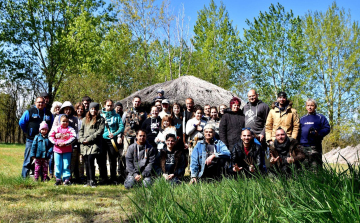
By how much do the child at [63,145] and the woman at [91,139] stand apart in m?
0.25

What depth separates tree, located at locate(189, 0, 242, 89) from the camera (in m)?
30.2

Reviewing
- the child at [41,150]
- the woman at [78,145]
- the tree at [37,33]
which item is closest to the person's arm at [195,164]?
the woman at [78,145]

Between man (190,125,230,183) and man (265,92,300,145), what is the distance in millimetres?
911

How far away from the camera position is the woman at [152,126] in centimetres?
714

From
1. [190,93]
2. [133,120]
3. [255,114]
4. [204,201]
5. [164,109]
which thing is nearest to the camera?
[204,201]

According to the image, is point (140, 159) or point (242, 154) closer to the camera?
point (242, 154)

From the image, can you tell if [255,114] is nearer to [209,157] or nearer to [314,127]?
[314,127]

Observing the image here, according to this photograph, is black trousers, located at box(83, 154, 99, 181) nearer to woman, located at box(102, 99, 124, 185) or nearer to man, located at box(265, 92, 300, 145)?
woman, located at box(102, 99, 124, 185)

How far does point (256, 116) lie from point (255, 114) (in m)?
0.04

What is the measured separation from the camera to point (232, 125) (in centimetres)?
648

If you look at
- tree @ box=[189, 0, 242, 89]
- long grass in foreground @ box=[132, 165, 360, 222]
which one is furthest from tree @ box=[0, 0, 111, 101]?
long grass in foreground @ box=[132, 165, 360, 222]

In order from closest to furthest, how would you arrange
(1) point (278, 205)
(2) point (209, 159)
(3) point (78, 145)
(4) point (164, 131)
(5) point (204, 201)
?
1. (1) point (278, 205)
2. (5) point (204, 201)
3. (2) point (209, 159)
4. (4) point (164, 131)
5. (3) point (78, 145)

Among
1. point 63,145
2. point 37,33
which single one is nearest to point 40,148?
point 63,145

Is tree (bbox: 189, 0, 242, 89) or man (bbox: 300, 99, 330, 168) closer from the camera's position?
man (bbox: 300, 99, 330, 168)
